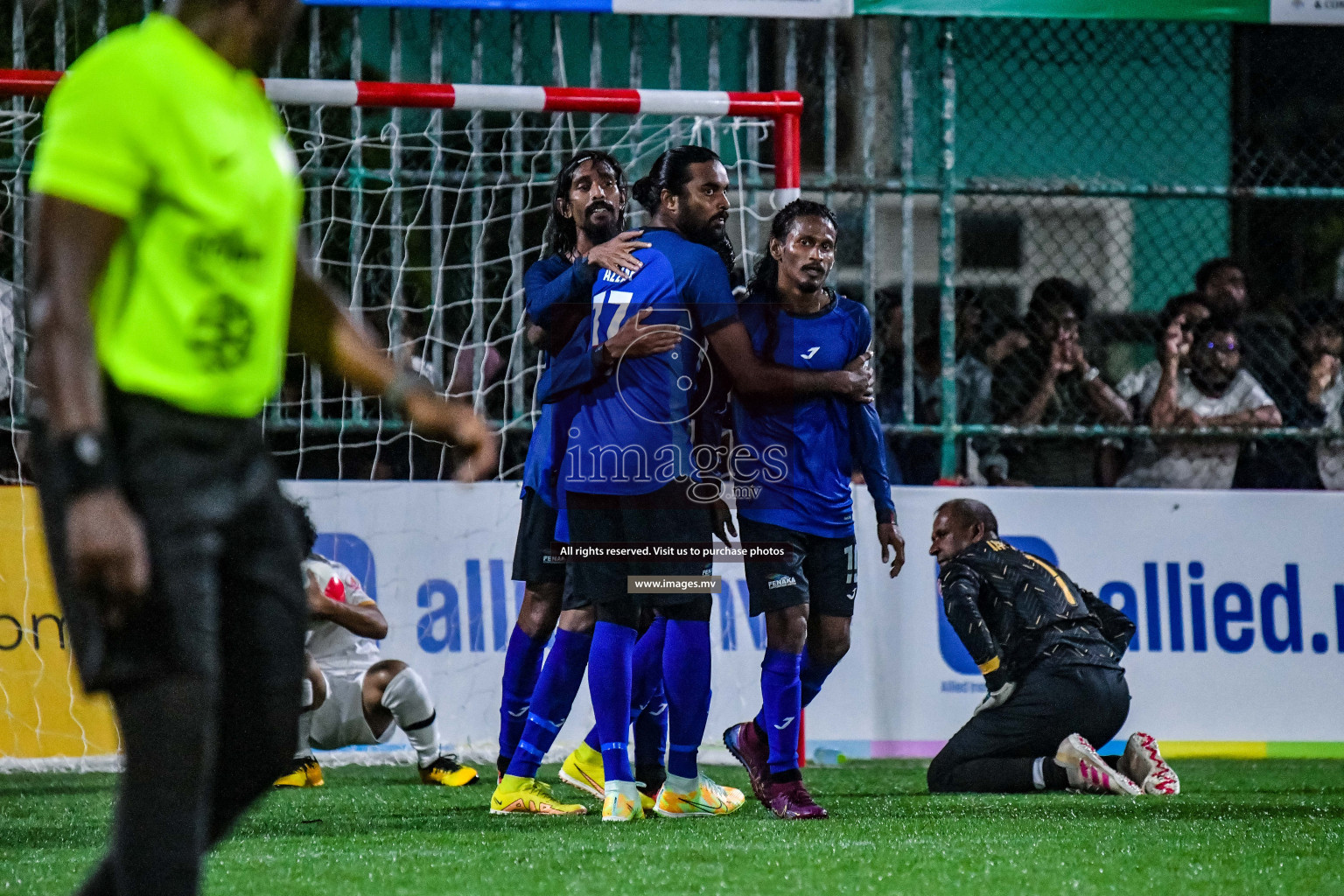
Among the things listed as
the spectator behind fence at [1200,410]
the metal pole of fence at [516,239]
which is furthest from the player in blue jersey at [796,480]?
A: the spectator behind fence at [1200,410]

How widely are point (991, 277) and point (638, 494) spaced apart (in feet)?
33.2

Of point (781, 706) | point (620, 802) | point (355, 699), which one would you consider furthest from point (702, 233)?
point (355, 699)

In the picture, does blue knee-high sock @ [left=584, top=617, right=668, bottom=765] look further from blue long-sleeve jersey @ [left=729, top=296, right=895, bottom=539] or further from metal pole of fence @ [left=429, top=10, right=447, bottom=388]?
metal pole of fence @ [left=429, top=10, right=447, bottom=388]

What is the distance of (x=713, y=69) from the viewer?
835 centimetres

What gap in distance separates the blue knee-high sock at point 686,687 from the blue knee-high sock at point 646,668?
504mm

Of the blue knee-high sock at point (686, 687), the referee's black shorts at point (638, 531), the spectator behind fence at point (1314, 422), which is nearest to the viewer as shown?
the referee's black shorts at point (638, 531)

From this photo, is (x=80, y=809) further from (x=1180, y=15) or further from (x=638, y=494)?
(x=1180, y=15)

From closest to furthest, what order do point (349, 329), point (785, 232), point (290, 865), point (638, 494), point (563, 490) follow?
point (349, 329) < point (290, 865) < point (638, 494) < point (563, 490) < point (785, 232)

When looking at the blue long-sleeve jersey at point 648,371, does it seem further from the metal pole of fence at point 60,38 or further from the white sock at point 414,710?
the metal pole of fence at point 60,38

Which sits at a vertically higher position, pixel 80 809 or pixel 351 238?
pixel 351 238

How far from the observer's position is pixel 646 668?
612 cm

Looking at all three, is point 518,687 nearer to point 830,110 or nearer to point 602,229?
point 602,229

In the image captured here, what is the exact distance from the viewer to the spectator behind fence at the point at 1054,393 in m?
8.54

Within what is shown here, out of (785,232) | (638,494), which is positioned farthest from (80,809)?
(785,232)
